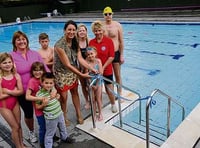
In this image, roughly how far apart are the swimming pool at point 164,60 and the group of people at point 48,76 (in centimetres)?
223

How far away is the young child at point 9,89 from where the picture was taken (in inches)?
90.7

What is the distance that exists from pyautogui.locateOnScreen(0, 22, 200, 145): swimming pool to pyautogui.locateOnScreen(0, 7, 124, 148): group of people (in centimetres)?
223

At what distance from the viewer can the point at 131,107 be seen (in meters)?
3.81

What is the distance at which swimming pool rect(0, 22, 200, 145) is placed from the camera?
17.5 ft

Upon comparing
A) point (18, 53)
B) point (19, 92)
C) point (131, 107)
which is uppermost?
point (18, 53)

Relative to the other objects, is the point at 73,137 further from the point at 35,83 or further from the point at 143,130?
the point at 143,130

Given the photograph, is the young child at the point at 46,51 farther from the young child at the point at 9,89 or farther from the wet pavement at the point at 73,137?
the wet pavement at the point at 73,137

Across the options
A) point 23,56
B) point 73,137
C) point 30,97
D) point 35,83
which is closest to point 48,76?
point 35,83

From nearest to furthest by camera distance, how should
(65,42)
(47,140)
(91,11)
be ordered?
(47,140)
(65,42)
(91,11)

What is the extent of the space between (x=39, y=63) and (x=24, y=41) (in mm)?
296

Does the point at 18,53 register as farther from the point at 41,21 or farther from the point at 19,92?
the point at 41,21

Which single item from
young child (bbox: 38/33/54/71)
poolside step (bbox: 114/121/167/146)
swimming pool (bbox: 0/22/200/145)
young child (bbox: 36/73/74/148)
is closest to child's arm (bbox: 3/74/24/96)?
young child (bbox: 36/73/74/148)

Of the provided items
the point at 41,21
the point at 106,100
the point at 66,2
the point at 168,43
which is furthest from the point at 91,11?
the point at 106,100

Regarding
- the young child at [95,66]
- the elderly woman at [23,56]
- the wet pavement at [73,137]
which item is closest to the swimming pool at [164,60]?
the young child at [95,66]
